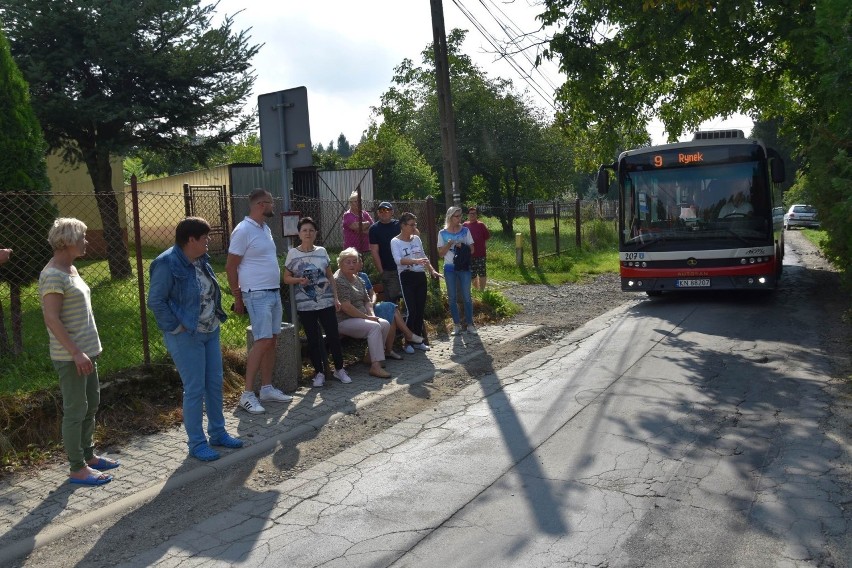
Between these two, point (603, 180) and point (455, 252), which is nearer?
point (455, 252)

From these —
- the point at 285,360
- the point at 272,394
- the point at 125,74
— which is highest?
the point at 125,74

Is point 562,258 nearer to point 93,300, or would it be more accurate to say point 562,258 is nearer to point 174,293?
point 93,300

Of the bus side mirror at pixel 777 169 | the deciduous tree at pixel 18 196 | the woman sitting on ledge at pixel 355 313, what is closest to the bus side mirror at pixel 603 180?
the bus side mirror at pixel 777 169

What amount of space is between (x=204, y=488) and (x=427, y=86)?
42237 millimetres

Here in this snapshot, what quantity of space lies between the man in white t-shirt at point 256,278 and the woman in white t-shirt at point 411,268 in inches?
109

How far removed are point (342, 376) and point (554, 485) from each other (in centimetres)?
358

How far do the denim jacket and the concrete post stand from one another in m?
1.82

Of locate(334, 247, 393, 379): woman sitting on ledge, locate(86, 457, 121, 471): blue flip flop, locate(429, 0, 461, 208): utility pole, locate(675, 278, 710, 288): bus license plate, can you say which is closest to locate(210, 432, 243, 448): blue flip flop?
locate(86, 457, 121, 471): blue flip flop

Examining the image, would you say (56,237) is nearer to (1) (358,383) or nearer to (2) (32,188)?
(2) (32,188)

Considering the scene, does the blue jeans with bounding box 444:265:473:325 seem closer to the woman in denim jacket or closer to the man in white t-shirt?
the man in white t-shirt

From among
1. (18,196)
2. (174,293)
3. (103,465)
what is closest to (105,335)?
(18,196)

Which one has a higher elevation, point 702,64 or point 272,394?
point 702,64

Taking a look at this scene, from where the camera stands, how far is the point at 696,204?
1291 cm

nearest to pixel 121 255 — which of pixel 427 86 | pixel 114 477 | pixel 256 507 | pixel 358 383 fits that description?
pixel 358 383
